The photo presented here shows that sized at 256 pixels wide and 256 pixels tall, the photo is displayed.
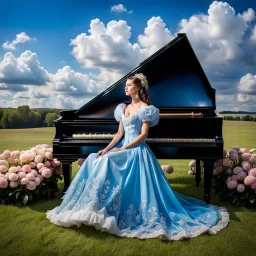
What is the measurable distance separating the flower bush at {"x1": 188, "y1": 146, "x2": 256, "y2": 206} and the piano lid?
884mm

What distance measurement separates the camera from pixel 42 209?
4379 millimetres

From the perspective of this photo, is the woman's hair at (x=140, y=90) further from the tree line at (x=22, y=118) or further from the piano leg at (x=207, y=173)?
the tree line at (x=22, y=118)

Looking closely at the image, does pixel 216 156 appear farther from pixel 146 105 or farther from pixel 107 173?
pixel 107 173

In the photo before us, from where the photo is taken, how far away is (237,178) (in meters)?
4.63

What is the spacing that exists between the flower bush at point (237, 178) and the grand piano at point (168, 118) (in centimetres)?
44

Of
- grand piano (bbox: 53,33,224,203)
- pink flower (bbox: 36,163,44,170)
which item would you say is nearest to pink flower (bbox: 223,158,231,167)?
grand piano (bbox: 53,33,224,203)

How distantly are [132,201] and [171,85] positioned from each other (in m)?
1.82

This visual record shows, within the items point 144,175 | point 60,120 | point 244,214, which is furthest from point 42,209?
point 244,214

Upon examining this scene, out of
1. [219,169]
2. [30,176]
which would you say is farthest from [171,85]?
[30,176]

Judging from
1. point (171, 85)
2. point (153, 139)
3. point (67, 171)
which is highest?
point (171, 85)

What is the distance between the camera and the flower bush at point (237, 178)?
4.52 meters

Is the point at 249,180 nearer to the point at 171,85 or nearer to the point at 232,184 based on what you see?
the point at 232,184

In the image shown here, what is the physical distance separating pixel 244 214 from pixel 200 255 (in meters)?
1.42

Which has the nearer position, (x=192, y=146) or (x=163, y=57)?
(x=192, y=146)
